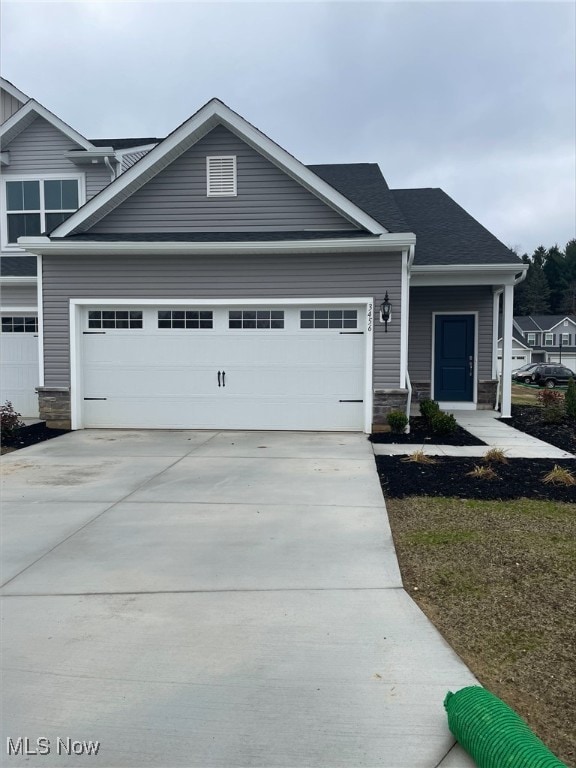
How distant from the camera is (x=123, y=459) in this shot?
8.04 metres

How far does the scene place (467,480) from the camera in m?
6.76

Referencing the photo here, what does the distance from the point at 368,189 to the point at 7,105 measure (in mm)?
8921

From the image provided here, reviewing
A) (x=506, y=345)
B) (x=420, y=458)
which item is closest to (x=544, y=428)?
(x=506, y=345)

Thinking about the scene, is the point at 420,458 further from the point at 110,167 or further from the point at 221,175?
the point at 110,167

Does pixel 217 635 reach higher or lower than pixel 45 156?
lower

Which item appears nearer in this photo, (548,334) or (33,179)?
(33,179)

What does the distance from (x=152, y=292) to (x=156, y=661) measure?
827cm

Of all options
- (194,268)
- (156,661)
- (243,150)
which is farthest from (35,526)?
(243,150)

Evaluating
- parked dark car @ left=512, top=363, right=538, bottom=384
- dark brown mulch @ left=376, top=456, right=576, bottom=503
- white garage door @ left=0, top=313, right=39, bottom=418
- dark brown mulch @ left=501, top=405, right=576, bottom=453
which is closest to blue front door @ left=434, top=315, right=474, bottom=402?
dark brown mulch @ left=501, top=405, right=576, bottom=453

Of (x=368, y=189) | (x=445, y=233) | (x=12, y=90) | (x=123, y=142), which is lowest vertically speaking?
(x=445, y=233)

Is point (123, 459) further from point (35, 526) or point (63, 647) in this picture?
point (63, 647)

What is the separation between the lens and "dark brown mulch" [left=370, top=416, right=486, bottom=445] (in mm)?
9375

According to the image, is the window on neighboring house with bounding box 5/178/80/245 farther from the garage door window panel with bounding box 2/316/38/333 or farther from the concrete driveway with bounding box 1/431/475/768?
the concrete driveway with bounding box 1/431/475/768

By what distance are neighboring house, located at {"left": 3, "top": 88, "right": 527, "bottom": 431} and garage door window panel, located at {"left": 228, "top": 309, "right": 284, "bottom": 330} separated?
2cm
